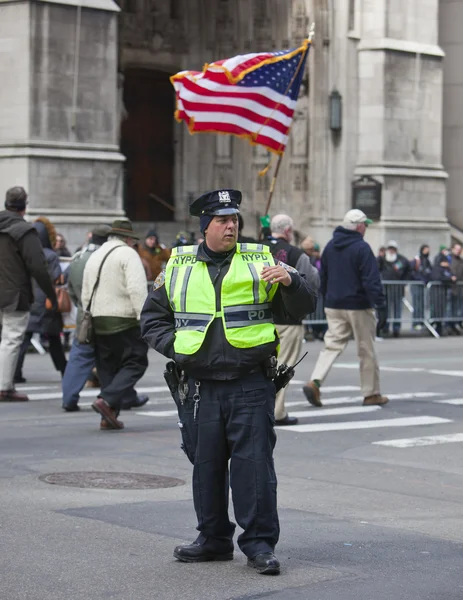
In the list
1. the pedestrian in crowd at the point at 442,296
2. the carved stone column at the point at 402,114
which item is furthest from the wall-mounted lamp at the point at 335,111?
the pedestrian in crowd at the point at 442,296

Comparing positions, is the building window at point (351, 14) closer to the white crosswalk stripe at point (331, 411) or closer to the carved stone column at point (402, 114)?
the carved stone column at point (402, 114)

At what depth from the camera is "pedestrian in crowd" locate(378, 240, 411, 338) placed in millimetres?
25812

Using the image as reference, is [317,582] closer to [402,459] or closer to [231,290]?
[231,290]

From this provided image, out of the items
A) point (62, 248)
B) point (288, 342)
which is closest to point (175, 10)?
point (62, 248)

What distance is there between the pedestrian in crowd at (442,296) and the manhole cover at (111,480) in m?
17.4

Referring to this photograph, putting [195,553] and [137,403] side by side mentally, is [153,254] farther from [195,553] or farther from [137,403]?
[195,553]

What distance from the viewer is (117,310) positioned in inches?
492

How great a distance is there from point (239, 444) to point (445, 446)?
522 centimetres

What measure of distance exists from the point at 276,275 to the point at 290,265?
541 cm

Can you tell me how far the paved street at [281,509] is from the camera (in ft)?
21.4

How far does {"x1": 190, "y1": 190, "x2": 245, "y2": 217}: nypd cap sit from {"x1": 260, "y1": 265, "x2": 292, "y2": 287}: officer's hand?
0.33 metres

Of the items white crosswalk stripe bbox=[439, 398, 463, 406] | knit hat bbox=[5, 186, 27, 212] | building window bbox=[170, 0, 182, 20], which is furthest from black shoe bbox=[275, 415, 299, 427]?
building window bbox=[170, 0, 182, 20]

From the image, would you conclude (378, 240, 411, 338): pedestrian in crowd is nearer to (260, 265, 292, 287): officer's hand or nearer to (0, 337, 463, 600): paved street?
(0, 337, 463, 600): paved street

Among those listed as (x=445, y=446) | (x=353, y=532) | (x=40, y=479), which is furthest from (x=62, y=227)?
(x=353, y=532)
